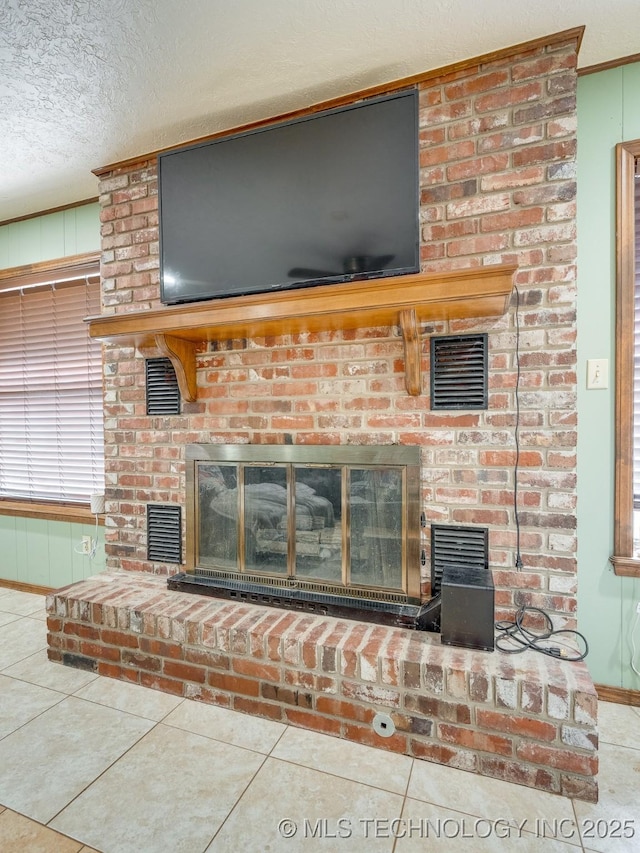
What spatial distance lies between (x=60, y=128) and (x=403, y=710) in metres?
2.68

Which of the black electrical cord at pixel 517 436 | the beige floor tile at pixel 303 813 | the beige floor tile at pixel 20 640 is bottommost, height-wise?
the beige floor tile at pixel 20 640

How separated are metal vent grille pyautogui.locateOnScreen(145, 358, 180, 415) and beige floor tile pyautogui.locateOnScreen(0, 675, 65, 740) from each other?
4.08ft

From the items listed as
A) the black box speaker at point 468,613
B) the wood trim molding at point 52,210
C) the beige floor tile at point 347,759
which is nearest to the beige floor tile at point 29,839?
the beige floor tile at point 347,759

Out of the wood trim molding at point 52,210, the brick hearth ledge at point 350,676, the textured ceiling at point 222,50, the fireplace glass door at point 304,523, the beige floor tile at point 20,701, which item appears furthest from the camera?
the wood trim molding at point 52,210

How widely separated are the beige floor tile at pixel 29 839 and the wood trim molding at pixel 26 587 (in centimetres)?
187

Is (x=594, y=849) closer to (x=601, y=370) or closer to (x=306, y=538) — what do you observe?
(x=306, y=538)

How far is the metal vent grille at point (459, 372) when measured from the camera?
1672mm

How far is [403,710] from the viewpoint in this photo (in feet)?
4.78

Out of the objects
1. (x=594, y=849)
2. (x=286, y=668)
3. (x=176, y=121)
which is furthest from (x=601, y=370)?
(x=176, y=121)

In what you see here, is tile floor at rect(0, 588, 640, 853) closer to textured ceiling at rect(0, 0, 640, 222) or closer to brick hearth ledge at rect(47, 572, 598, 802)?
brick hearth ledge at rect(47, 572, 598, 802)

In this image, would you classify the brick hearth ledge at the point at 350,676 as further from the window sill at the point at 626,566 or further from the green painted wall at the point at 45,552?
the green painted wall at the point at 45,552

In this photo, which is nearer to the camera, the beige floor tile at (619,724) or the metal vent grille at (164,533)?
the beige floor tile at (619,724)

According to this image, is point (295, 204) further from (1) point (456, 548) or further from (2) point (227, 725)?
(2) point (227, 725)

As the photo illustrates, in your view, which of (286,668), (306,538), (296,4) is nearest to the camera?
(296,4)
